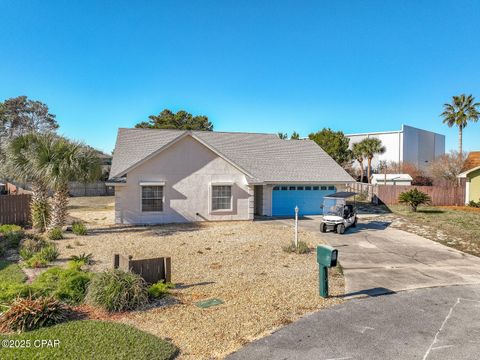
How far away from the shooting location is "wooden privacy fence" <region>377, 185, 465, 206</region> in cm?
3216

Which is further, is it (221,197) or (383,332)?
(221,197)

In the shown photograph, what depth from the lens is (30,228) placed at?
58.8ft

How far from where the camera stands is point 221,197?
851 inches

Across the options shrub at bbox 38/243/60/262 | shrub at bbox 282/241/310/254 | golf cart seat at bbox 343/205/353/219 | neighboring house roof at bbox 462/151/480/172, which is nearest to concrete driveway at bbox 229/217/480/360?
shrub at bbox 282/241/310/254

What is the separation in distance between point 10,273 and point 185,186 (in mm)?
11407

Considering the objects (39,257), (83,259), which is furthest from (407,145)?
(39,257)

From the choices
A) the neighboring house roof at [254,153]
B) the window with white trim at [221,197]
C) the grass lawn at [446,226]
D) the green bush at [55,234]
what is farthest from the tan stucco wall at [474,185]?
the green bush at [55,234]

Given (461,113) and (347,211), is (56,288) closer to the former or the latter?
(347,211)

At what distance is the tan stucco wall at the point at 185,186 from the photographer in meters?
19.7

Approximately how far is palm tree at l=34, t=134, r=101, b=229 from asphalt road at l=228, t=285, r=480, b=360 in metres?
12.9

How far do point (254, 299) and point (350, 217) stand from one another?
38.2ft

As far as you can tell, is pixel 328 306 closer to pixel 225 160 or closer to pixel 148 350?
pixel 148 350

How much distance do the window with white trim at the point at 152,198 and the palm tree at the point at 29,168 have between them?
4936 millimetres

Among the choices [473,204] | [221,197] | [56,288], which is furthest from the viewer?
[473,204]
